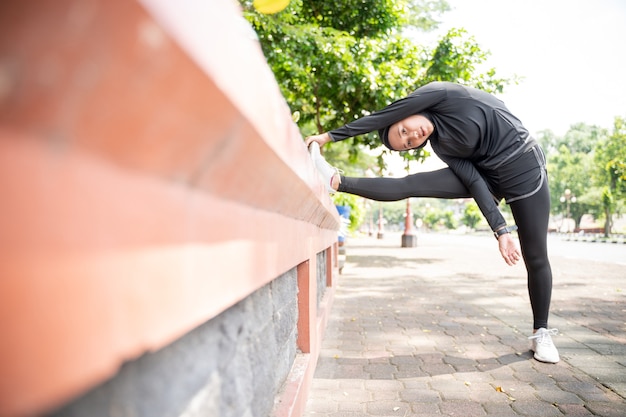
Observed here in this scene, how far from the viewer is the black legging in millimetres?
2986

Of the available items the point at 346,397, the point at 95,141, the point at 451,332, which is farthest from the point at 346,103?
the point at 95,141

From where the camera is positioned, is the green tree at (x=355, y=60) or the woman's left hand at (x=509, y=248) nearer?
the woman's left hand at (x=509, y=248)

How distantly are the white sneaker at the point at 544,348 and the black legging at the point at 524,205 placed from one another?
0.24 ft

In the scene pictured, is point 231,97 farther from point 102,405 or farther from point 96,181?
point 102,405

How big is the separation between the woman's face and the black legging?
27 centimetres

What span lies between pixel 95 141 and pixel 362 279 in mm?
7787

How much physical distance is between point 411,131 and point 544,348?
1.58 m

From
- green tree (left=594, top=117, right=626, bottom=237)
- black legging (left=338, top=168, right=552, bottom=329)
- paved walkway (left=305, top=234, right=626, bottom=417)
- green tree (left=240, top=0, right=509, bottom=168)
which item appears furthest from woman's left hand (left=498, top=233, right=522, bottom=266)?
green tree (left=594, top=117, right=626, bottom=237)

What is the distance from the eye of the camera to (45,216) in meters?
0.40

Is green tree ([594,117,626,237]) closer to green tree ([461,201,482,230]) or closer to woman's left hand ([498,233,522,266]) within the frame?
green tree ([461,201,482,230])

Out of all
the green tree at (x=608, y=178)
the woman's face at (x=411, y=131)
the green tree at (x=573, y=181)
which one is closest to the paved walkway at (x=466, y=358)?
the woman's face at (x=411, y=131)

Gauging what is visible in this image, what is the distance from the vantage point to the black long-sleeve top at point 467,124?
2914mm

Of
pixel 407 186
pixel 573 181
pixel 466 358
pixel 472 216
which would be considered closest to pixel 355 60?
pixel 407 186

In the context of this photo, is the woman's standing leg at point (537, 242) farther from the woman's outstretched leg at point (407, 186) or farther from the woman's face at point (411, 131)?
the woman's face at point (411, 131)
